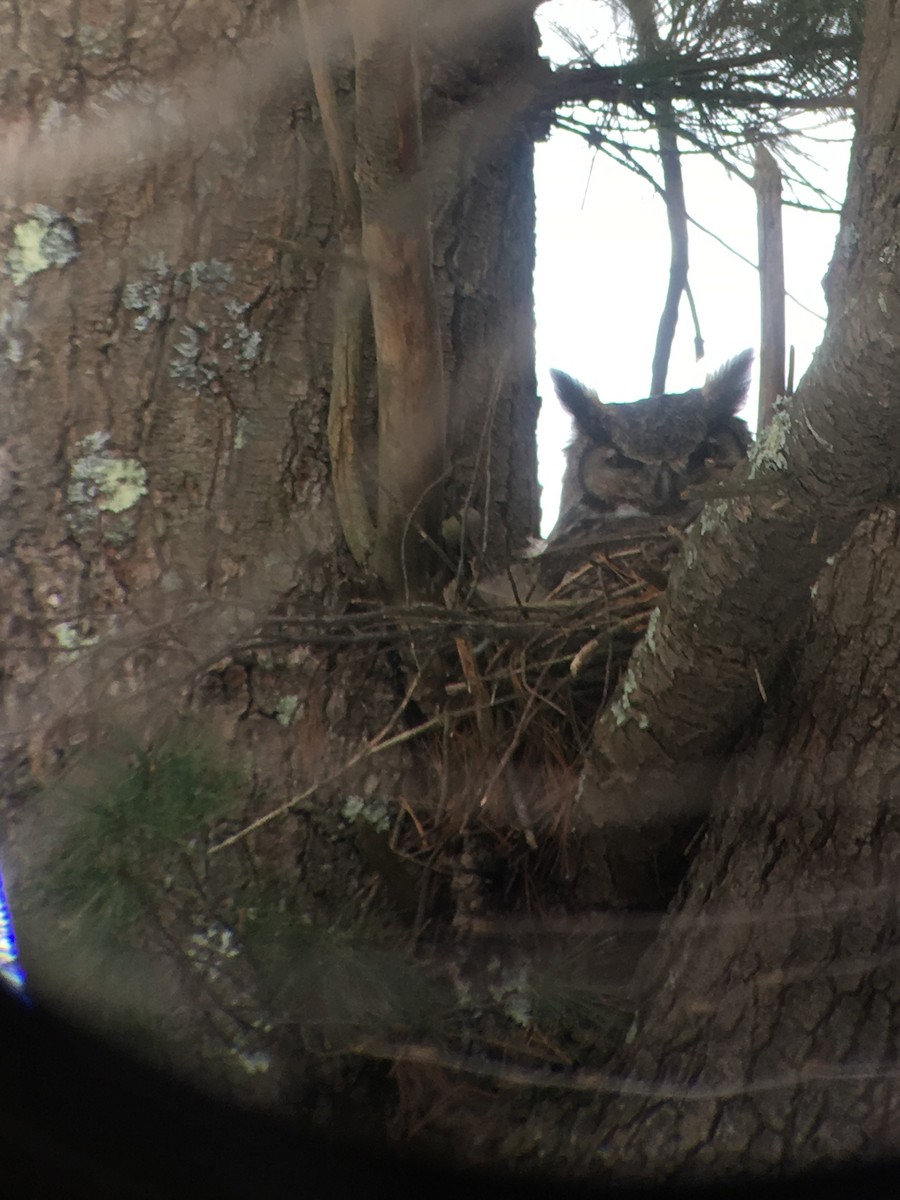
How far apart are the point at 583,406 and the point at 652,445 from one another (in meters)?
0.27

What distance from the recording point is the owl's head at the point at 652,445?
2850 millimetres

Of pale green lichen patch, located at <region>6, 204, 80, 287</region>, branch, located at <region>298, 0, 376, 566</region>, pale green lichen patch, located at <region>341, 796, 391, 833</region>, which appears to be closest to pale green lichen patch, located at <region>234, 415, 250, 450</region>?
branch, located at <region>298, 0, 376, 566</region>

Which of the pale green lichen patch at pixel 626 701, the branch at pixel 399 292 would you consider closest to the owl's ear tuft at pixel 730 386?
the branch at pixel 399 292

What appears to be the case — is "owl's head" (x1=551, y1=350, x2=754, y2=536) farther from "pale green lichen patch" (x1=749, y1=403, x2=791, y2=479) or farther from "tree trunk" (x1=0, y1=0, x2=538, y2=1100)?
"pale green lichen patch" (x1=749, y1=403, x2=791, y2=479)

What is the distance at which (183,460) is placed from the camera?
1884 millimetres

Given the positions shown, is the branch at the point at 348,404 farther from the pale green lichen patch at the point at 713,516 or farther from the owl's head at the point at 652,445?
the owl's head at the point at 652,445

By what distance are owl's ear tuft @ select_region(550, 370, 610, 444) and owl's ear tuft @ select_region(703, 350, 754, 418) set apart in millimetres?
→ 260

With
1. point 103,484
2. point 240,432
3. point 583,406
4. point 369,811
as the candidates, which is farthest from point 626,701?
point 583,406

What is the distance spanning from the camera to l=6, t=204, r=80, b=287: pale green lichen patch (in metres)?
1.89

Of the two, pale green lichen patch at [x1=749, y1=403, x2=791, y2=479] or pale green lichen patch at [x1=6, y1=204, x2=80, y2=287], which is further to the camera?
pale green lichen patch at [x1=6, y1=204, x2=80, y2=287]

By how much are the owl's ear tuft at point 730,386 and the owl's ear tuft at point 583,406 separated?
0.85 ft

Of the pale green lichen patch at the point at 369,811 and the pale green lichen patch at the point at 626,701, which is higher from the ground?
the pale green lichen patch at the point at 626,701

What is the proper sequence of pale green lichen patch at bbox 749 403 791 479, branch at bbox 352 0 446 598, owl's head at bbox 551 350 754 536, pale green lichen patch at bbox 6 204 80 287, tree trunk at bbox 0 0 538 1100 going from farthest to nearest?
1. owl's head at bbox 551 350 754 536
2. pale green lichen patch at bbox 6 204 80 287
3. tree trunk at bbox 0 0 538 1100
4. branch at bbox 352 0 446 598
5. pale green lichen patch at bbox 749 403 791 479

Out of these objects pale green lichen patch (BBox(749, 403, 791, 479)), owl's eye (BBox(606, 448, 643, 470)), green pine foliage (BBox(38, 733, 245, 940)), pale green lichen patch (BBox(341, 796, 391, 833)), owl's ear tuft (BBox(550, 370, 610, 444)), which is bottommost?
pale green lichen patch (BBox(341, 796, 391, 833))
